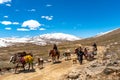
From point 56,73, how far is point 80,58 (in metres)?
6.65

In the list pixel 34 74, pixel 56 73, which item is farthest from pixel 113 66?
pixel 34 74

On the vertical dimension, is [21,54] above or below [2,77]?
above

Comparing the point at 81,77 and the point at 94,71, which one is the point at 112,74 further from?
the point at 81,77

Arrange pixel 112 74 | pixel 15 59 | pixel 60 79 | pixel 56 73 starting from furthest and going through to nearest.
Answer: pixel 15 59
pixel 56 73
pixel 60 79
pixel 112 74

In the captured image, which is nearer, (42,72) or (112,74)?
(112,74)

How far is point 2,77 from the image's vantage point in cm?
3859

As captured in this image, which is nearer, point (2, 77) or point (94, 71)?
point (94, 71)

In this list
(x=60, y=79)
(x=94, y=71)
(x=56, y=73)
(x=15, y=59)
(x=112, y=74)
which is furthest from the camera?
(x=15, y=59)

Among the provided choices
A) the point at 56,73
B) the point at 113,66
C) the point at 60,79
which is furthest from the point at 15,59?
the point at 113,66

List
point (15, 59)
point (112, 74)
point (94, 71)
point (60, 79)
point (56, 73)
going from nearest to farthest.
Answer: point (112, 74) → point (94, 71) → point (60, 79) → point (56, 73) → point (15, 59)

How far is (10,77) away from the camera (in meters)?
37.8

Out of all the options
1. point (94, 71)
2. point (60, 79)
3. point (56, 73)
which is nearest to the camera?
point (94, 71)

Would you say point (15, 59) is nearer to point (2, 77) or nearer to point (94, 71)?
point (2, 77)

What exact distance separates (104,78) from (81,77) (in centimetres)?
478
